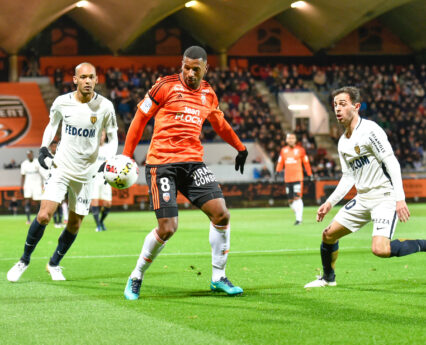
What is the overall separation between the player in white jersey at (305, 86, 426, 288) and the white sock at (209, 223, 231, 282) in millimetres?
1056

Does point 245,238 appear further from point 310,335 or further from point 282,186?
point 282,186

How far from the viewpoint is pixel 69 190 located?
32.6ft

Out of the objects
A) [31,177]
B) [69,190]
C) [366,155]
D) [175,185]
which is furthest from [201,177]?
[31,177]

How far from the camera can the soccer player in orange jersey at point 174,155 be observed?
8016mm

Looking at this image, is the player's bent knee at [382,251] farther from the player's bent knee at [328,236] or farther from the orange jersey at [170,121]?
the orange jersey at [170,121]

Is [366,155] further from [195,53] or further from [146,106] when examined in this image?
[146,106]

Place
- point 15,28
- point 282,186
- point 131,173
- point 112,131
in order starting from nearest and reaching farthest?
1. point 131,173
2. point 112,131
3. point 282,186
4. point 15,28

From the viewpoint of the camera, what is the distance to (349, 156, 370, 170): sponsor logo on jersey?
334 inches

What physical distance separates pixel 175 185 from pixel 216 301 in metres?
1.25

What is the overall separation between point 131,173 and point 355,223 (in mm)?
2478

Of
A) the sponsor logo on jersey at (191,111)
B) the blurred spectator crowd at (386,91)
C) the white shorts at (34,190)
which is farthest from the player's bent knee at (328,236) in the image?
the blurred spectator crowd at (386,91)

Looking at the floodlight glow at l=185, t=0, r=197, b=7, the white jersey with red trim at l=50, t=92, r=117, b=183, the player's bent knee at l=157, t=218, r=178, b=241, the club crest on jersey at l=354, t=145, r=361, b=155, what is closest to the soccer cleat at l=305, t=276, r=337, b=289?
the club crest on jersey at l=354, t=145, r=361, b=155

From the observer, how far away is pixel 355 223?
8.63 metres

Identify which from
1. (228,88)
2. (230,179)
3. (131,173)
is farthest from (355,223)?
(228,88)
